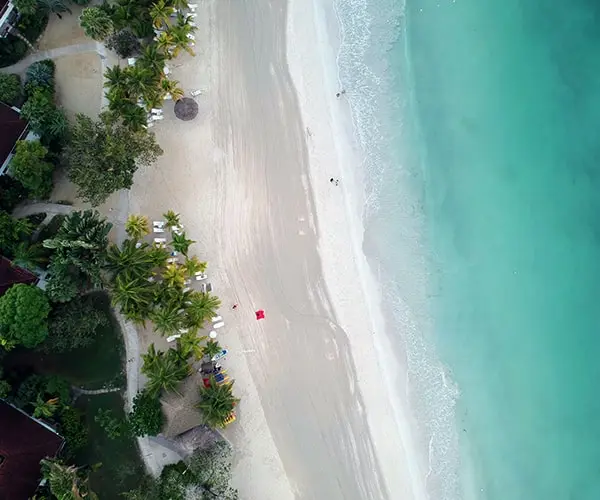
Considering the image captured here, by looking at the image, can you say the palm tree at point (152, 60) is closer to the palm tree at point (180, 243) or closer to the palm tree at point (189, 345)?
the palm tree at point (180, 243)

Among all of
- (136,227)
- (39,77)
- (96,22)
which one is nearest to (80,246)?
(136,227)

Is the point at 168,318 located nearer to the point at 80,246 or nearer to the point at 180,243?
the point at 180,243

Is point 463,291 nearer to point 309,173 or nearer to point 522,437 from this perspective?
point 522,437

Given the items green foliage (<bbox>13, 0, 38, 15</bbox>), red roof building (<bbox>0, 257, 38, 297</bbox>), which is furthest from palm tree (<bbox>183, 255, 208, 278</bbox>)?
green foliage (<bbox>13, 0, 38, 15</bbox>)

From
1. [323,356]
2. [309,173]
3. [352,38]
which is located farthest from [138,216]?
[352,38]

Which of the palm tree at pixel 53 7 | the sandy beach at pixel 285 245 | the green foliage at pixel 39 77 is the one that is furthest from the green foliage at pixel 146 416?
the palm tree at pixel 53 7

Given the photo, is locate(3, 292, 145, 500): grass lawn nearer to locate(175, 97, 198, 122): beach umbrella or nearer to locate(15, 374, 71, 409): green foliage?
locate(15, 374, 71, 409): green foliage
